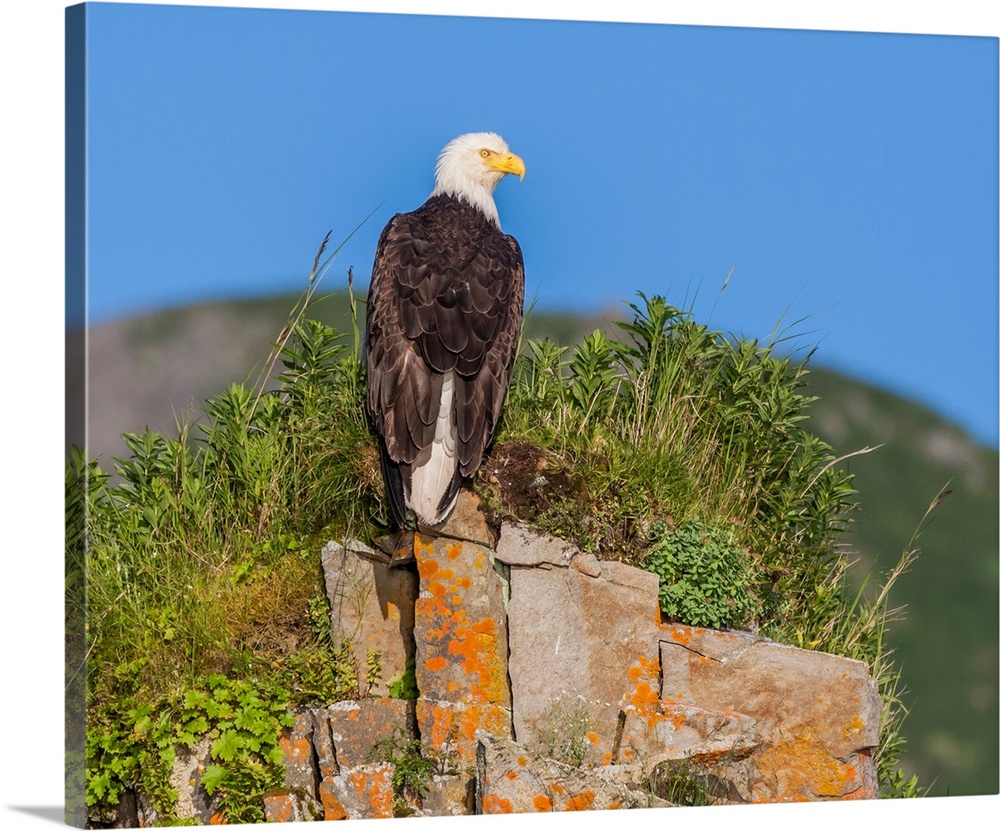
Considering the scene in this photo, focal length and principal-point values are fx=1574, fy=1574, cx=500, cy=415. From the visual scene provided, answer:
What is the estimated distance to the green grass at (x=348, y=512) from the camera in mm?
8461

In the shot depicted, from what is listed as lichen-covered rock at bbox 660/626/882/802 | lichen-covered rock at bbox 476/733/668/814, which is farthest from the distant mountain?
lichen-covered rock at bbox 476/733/668/814

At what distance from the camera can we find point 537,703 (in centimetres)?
862

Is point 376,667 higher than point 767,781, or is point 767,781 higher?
point 376,667

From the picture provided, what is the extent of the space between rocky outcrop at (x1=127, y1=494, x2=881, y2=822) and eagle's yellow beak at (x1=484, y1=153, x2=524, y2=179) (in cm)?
199

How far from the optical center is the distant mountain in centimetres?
950

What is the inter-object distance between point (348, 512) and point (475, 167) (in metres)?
2.17

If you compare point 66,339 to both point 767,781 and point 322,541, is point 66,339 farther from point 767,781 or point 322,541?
point 767,781

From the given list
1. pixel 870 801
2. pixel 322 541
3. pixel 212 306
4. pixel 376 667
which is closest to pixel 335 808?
pixel 376 667

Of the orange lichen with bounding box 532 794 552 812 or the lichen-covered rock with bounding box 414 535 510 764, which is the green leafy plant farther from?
the orange lichen with bounding box 532 794 552 812

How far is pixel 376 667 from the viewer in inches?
350

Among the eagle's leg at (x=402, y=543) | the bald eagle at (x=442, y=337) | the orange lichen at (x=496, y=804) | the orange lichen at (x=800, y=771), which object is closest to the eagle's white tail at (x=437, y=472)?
the bald eagle at (x=442, y=337)

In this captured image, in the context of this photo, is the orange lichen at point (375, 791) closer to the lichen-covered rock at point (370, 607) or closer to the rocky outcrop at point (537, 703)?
the rocky outcrop at point (537, 703)

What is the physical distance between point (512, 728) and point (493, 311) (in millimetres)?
2326

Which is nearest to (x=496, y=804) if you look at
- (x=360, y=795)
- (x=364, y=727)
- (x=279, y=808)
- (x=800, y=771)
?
(x=360, y=795)
